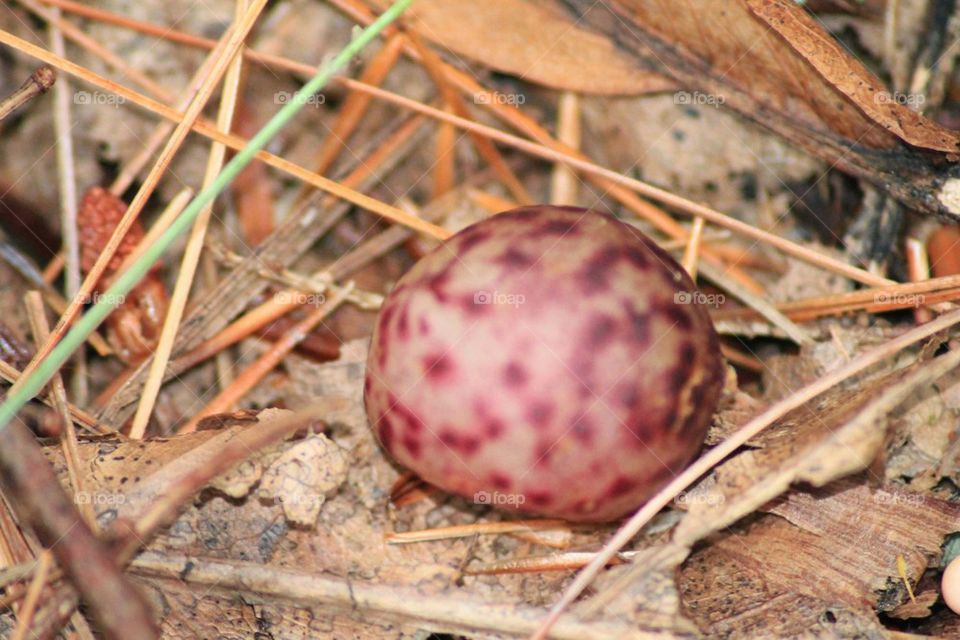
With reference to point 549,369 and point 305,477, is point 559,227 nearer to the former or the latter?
point 549,369

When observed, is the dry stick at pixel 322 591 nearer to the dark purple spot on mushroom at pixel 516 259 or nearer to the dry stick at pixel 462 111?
the dark purple spot on mushroom at pixel 516 259

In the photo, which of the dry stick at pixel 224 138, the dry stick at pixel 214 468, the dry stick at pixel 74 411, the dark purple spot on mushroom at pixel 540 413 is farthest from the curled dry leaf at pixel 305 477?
the dry stick at pixel 224 138

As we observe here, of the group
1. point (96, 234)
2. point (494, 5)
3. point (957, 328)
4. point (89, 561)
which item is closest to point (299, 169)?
point (96, 234)

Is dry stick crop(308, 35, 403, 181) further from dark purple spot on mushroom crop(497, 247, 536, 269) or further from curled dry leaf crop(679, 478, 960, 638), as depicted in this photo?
curled dry leaf crop(679, 478, 960, 638)

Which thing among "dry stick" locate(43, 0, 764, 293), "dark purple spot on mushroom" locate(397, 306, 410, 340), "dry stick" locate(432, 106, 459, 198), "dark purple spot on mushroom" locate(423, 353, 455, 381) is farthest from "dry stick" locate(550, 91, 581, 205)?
"dark purple spot on mushroom" locate(423, 353, 455, 381)

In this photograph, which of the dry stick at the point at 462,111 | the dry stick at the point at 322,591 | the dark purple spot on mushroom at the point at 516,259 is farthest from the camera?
the dry stick at the point at 462,111
